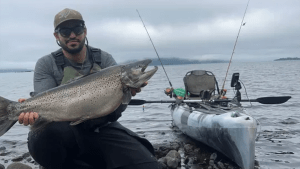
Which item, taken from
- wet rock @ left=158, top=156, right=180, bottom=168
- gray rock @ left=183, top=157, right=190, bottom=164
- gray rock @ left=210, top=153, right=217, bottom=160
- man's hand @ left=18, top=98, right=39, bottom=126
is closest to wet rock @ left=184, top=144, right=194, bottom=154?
gray rock @ left=183, top=157, right=190, bottom=164

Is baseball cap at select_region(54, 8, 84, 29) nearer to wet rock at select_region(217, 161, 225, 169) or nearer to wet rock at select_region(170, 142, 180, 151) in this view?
wet rock at select_region(217, 161, 225, 169)

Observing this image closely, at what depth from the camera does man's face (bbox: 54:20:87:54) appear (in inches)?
185

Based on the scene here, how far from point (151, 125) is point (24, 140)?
4.95 m

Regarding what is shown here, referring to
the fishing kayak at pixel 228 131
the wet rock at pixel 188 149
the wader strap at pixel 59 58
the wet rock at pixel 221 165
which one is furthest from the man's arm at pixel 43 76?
the wet rock at pixel 188 149

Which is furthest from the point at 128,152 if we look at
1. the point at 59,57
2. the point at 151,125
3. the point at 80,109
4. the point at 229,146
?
the point at 151,125

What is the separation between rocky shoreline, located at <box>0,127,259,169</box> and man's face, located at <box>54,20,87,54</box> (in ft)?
9.82

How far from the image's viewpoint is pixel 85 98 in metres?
4.01

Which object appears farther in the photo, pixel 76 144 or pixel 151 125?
pixel 151 125

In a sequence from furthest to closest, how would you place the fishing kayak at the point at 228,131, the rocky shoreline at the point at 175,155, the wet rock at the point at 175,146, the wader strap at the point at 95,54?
the wet rock at the point at 175,146 < the rocky shoreline at the point at 175,155 < the fishing kayak at the point at 228,131 < the wader strap at the point at 95,54

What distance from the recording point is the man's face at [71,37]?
470 centimetres

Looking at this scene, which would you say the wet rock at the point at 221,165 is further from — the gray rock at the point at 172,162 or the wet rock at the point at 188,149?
the wet rock at the point at 188,149

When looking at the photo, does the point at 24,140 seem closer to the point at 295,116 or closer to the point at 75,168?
the point at 75,168

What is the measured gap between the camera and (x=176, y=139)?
29.7 feet

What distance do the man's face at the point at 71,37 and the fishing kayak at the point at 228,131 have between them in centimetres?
359
